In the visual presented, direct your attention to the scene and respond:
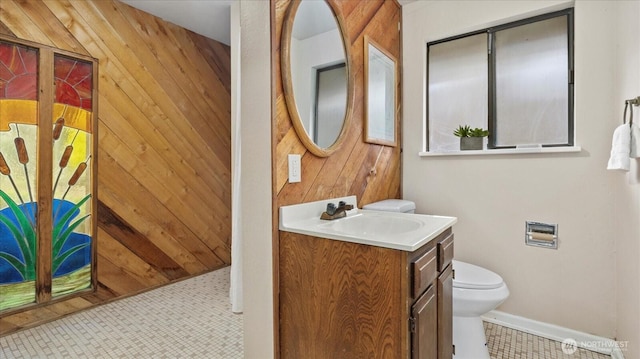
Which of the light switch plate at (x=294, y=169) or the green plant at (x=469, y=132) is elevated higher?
the green plant at (x=469, y=132)

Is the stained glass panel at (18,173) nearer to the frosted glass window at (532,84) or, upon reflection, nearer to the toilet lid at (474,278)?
the toilet lid at (474,278)

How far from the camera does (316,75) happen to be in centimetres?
166

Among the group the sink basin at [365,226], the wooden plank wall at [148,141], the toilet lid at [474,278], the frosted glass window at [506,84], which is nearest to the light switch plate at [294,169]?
the sink basin at [365,226]

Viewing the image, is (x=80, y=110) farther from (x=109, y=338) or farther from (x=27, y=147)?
(x=109, y=338)

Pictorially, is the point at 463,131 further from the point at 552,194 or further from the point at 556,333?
the point at 556,333

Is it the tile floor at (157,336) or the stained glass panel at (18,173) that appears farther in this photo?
the stained glass panel at (18,173)

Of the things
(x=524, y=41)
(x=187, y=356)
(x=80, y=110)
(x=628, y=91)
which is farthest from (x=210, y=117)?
(x=628, y=91)

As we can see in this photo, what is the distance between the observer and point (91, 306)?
243 centimetres

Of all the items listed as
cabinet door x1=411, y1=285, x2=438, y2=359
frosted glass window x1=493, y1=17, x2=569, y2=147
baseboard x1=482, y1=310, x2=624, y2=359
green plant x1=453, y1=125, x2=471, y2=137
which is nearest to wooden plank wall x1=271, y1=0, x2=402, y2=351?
green plant x1=453, y1=125, x2=471, y2=137

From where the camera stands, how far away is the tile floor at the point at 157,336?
1.82 metres

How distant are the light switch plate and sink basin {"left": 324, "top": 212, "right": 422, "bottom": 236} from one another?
10.8 inches

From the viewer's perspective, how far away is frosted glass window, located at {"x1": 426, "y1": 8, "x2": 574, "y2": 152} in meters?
2.05

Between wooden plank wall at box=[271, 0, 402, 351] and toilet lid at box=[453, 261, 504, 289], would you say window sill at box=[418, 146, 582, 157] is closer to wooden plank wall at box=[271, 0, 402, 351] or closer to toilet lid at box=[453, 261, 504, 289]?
wooden plank wall at box=[271, 0, 402, 351]

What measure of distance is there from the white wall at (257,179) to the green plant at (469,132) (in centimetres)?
157
